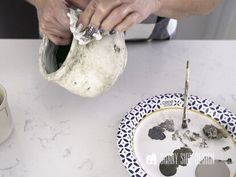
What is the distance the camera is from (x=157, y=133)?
61 cm

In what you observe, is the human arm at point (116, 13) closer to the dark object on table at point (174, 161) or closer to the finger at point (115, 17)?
the finger at point (115, 17)

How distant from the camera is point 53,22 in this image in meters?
0.58

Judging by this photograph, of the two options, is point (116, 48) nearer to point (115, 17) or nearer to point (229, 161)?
point (115, 17)

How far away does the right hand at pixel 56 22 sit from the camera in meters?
0.56

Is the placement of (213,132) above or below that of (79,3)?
below

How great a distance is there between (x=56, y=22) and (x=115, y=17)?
11 cm

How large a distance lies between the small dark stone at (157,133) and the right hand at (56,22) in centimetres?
20

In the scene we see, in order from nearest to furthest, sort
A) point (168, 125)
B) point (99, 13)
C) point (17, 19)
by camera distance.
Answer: point (99, 13) < point (168, 125) < point (17, 19)

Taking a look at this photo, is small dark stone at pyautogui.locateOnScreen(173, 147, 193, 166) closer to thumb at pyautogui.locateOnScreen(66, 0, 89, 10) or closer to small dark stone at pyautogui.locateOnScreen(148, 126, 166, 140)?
small dark stone at pyautogui.locateOnScreen(148, 126, 166, 140)

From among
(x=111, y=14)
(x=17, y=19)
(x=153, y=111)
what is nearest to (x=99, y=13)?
(x=111, y=14)

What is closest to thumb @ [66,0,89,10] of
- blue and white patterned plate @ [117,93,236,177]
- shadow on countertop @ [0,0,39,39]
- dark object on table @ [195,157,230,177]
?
blue and white patterned plate @ [117,93,236,177]

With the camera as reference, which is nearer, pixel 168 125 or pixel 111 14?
pixel 111 14

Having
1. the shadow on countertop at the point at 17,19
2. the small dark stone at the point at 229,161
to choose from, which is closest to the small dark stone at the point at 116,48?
the small dark stone at the point at 229,161

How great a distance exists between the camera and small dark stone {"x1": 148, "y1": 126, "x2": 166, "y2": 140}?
60 cm
